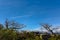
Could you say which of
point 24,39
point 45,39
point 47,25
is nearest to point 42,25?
point 47,25

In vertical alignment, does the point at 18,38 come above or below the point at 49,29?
below

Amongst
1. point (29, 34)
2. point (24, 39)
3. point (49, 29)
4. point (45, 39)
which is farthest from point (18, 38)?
point (49, 29)

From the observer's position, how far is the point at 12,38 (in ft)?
51.5

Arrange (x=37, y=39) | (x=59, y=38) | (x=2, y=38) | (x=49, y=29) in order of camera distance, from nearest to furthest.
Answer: (x=2, y=38) < (x=37, y=39) < (x=59, y=38) < (x=49, y=29)

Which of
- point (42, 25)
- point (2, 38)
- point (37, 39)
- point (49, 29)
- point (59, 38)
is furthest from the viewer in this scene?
point (42, 25)

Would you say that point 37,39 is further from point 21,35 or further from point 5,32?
point 5,32

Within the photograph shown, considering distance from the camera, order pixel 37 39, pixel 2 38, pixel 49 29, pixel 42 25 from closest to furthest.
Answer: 1. pixel 2 38
2. pixel 37 39
3. pixel 49 29
4. pixel 42 25

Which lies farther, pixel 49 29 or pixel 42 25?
pixel 42 25

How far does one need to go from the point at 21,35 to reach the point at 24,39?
69cm

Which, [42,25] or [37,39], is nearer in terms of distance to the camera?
[37,39]

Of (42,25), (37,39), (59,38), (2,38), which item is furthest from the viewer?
(42,25)

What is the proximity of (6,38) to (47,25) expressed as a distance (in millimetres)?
20508

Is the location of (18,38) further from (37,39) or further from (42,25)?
(42,25)

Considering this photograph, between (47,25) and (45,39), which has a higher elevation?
(47,25)
